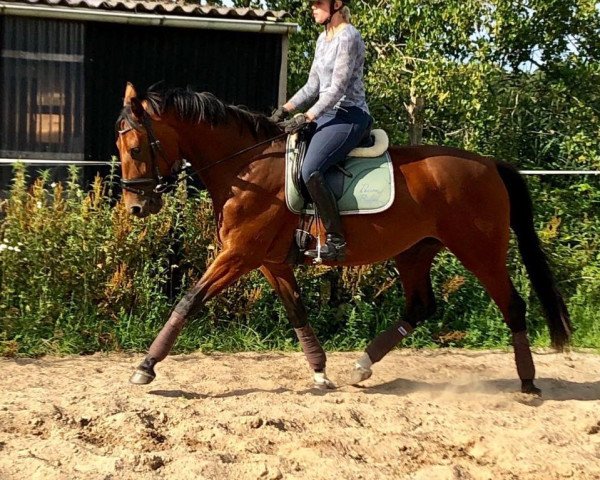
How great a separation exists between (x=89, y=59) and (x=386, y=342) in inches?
198

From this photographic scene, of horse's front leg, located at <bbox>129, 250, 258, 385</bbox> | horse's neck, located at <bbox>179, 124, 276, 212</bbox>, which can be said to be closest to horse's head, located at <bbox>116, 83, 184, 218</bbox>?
horse's neck, located at <bbox>179, 124, 276, 212</bbox>

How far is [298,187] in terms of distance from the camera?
5.37 meters

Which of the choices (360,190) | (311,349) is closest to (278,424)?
(311,349)

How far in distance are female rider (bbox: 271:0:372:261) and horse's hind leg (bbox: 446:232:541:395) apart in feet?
3.19

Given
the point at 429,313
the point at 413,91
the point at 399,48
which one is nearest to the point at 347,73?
the point at 429,313

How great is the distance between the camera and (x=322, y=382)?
577 cm

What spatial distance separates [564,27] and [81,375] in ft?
24.0

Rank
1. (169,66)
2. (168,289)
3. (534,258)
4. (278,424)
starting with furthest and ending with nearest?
(169,66)
(168,289)
(534,258)
(278,424)

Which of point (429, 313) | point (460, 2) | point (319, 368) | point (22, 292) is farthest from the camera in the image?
point (460, 2)

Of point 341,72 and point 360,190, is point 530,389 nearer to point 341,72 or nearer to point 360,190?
point 360,190

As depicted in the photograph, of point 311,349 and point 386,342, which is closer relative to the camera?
point 311,349

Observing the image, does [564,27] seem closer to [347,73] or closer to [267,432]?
[347,73]

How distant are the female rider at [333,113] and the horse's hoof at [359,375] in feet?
3.20

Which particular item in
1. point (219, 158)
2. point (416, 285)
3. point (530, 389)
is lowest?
point (530, 389)
